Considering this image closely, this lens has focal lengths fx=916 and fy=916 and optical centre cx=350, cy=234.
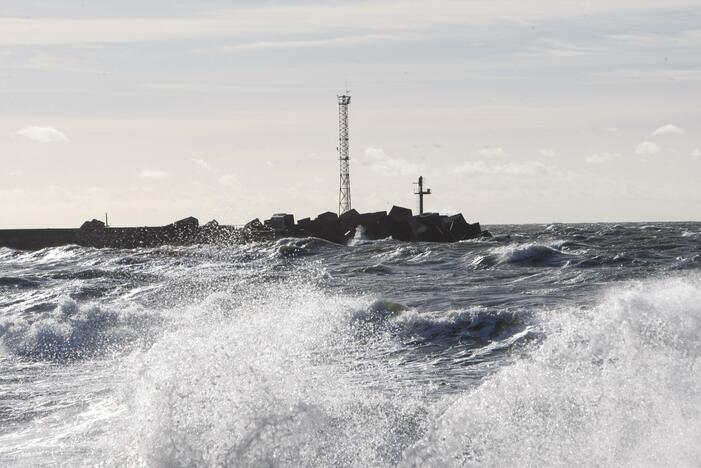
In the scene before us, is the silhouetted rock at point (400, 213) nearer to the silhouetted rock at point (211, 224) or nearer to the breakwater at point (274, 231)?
the breakwater at point (274, 231)

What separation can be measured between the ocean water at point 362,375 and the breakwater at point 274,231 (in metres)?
19.4

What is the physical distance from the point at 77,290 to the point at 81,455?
14.4 metres

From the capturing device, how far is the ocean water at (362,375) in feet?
21.3

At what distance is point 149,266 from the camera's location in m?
28.4

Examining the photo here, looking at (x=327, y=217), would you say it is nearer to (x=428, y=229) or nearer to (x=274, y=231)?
(x=274, y=231)

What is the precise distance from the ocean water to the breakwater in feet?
63.5

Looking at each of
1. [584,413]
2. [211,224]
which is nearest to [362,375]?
[584,413]

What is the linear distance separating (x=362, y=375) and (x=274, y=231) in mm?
31772

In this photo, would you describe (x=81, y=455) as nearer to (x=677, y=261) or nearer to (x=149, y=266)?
(x=677, y=261)

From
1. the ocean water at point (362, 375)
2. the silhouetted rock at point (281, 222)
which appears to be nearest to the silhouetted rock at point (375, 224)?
the silhouetted rock at point (281, 222)

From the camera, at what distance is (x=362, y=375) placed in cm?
975

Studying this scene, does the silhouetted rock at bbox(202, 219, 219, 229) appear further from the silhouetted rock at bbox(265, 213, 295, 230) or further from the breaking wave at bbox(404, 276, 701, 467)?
the breaking wave at bbox(404, 276, 701, 467)

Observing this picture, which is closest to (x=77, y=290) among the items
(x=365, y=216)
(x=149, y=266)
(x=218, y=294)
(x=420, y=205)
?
(x=218, y=294)

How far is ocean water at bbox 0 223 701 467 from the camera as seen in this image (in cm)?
650
